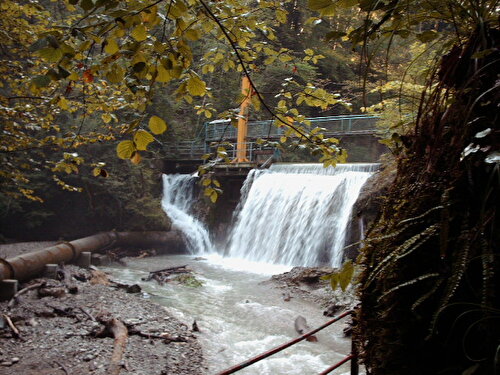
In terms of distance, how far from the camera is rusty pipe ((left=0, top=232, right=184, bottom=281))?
8.20 meters

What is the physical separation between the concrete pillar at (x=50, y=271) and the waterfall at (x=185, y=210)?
781cm

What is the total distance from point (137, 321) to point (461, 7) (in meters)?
6.75

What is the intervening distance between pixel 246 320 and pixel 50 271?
5.34 meters

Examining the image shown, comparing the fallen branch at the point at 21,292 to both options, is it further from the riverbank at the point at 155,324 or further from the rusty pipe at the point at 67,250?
the rusty pipe at the point at 67,250

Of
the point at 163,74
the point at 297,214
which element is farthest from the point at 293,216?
the point at 163,74

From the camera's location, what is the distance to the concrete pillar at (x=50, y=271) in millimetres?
9266

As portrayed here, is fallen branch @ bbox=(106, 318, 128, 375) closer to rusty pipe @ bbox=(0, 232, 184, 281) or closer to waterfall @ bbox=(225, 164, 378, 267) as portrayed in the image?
rusty pipe @ bbox=(0, 232, 184, 281)

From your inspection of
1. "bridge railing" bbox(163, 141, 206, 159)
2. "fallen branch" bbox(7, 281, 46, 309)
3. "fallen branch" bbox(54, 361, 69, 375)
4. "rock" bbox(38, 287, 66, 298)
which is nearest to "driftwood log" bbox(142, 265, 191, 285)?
"rock" bbox(38, 287, 66, 298)

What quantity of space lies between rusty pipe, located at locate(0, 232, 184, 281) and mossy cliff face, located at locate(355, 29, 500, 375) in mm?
8608

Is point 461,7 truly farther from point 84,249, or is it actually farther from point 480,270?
point 84,249

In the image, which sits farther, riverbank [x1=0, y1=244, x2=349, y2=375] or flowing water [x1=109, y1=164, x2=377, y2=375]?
flowing water [x1=109, y1=164, x2=377, y2=375]

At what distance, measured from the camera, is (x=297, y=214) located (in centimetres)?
1398

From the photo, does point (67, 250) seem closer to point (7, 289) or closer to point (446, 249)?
point (7, 289)

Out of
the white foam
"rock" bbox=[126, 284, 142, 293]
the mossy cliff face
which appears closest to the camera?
the mossy cliff face
